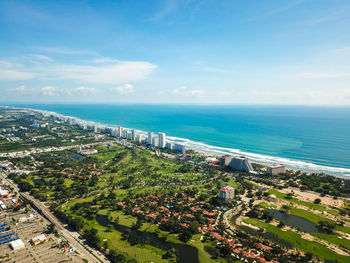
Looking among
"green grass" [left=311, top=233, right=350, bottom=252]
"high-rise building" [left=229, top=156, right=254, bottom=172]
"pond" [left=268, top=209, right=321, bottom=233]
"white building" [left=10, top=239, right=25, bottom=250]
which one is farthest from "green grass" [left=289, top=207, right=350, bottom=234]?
"white building" [left=10, top=239, right=25, bottom=250]

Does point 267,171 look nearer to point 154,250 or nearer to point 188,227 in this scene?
point 188,227

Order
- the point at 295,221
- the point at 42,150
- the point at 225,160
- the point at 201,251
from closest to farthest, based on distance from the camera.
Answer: the point at 201,251 < the point at 295,221 < the point at 225,160 < the point at 42,150

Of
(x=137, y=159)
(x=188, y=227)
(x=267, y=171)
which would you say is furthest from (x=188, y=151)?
(x=188, y=227)

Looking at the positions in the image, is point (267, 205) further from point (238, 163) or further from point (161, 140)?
point (161, 140)

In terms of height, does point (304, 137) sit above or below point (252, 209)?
above

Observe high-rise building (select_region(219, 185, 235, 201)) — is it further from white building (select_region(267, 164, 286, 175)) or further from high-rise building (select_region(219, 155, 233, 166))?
high-rise building (select_region(219, 155, 233, 166))

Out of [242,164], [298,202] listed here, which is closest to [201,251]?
[298,202]

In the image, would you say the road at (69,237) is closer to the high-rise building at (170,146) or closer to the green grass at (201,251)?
the green grass at (201,251)
